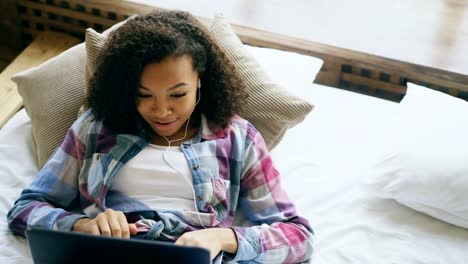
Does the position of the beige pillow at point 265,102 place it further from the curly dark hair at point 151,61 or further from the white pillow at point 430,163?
the white pillow at point 430,163

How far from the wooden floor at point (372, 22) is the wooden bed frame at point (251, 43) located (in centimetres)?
4

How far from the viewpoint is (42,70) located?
66.7 inches

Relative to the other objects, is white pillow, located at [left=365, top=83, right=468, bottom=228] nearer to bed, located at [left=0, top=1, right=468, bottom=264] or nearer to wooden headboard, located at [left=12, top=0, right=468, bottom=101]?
bed, located at [left=0, top=1, right=468, bottom=264]

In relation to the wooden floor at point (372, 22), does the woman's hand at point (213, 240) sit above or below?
below

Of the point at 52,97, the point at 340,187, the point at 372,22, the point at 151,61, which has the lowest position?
the point at 340,187

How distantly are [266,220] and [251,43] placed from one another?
0.86 metres

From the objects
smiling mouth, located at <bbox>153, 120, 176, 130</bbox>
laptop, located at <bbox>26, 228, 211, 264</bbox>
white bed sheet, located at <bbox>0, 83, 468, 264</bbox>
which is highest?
smiling mouth, located at <bbox>153, 120, 176, 130</bbox>

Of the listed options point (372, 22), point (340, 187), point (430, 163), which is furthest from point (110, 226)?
point (372, 22)

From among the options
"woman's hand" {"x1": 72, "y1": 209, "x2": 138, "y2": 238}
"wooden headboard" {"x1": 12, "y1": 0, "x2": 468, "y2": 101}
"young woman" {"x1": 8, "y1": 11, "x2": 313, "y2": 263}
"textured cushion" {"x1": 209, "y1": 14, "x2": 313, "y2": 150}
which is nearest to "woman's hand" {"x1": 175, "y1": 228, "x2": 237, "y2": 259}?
"young woman" {"x1": 8, "y1": 11, "x2": 313, "y2": 263}

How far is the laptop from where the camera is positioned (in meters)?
1.03

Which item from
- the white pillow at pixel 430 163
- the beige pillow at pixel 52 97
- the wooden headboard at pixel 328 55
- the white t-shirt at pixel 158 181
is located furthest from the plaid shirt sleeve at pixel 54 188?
the wooden headboard at pixel 328 55

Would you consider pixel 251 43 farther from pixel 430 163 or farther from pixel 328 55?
pixel 430 163

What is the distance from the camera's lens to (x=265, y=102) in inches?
62.4

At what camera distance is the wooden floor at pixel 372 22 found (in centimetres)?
202
